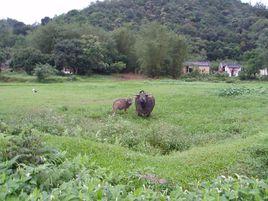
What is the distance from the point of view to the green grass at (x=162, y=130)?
744 centimetres

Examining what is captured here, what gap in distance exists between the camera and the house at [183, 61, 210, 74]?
5169 cm

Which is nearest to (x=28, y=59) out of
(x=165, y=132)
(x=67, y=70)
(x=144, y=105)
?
Answer: (x=67, y=70)

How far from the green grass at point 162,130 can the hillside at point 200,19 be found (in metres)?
45.0

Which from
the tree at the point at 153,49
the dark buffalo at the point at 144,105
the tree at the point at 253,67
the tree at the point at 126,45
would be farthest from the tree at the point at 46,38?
the dark buffalo at the point at 144,105

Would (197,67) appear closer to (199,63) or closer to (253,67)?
(199,63)

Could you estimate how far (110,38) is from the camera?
1959 inches

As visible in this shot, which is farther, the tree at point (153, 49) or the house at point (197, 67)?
the house at point (197, 67)

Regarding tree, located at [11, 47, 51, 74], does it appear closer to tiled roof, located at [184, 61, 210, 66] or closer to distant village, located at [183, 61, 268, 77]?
tiled roof, located at [184, 61, 210, 66]

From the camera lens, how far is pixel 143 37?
4428 centimetres

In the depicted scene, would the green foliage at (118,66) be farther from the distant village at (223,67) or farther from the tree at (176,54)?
the distant village at (223,67)

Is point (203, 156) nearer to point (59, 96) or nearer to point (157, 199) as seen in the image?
point (157, 199)

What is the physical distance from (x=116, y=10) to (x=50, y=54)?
29.1 meters

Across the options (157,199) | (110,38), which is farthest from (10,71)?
(157,199)

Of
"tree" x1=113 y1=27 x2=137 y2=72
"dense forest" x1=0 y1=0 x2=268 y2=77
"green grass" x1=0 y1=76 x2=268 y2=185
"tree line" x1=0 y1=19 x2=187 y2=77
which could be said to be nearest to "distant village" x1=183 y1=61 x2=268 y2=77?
"dense forest" x1=0 y1=0 x2=268 y2=77
